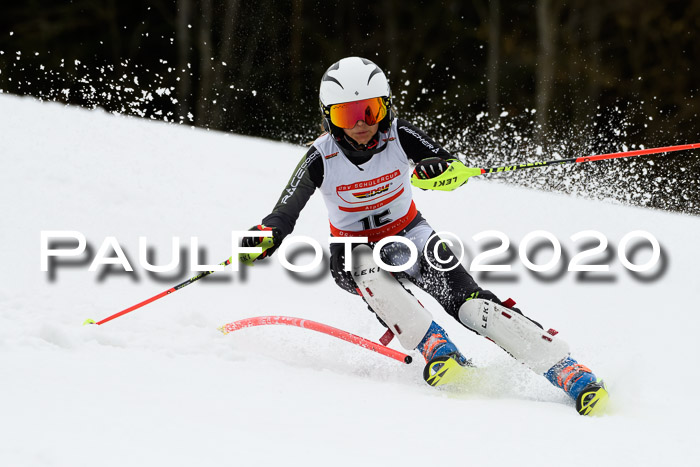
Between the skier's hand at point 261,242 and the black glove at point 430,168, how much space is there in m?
0.68

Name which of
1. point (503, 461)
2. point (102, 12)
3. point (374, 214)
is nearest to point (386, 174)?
point (374, 214)

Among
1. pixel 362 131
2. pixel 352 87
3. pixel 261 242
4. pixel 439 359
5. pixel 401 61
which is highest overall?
pixel 401 61

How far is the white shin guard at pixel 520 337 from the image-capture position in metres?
3.22

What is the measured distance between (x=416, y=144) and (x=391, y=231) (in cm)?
43

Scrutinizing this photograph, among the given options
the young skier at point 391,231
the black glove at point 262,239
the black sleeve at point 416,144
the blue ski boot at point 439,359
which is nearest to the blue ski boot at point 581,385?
the young skier at point 391,231

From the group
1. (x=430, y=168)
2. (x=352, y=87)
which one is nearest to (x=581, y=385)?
(x=430, y=168)

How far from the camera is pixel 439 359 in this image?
3.14 meters

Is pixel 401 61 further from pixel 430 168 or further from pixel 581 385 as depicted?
pixel 581 385

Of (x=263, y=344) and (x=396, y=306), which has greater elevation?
Result: (x=396, y=306)

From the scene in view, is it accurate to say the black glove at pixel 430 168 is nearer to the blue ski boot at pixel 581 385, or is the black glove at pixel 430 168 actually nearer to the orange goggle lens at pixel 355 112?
the orange goggle lens at pixel 355 112

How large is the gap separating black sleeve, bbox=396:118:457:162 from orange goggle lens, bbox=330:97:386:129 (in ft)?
0.63

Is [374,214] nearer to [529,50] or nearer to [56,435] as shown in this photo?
[56,435]

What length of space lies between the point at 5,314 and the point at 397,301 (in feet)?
5.56

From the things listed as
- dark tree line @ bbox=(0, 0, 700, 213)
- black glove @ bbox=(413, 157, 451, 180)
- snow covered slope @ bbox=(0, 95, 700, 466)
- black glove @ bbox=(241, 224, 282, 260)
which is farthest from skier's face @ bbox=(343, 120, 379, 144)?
dark tree line @ bbox=(0, 0, 700, 213)
